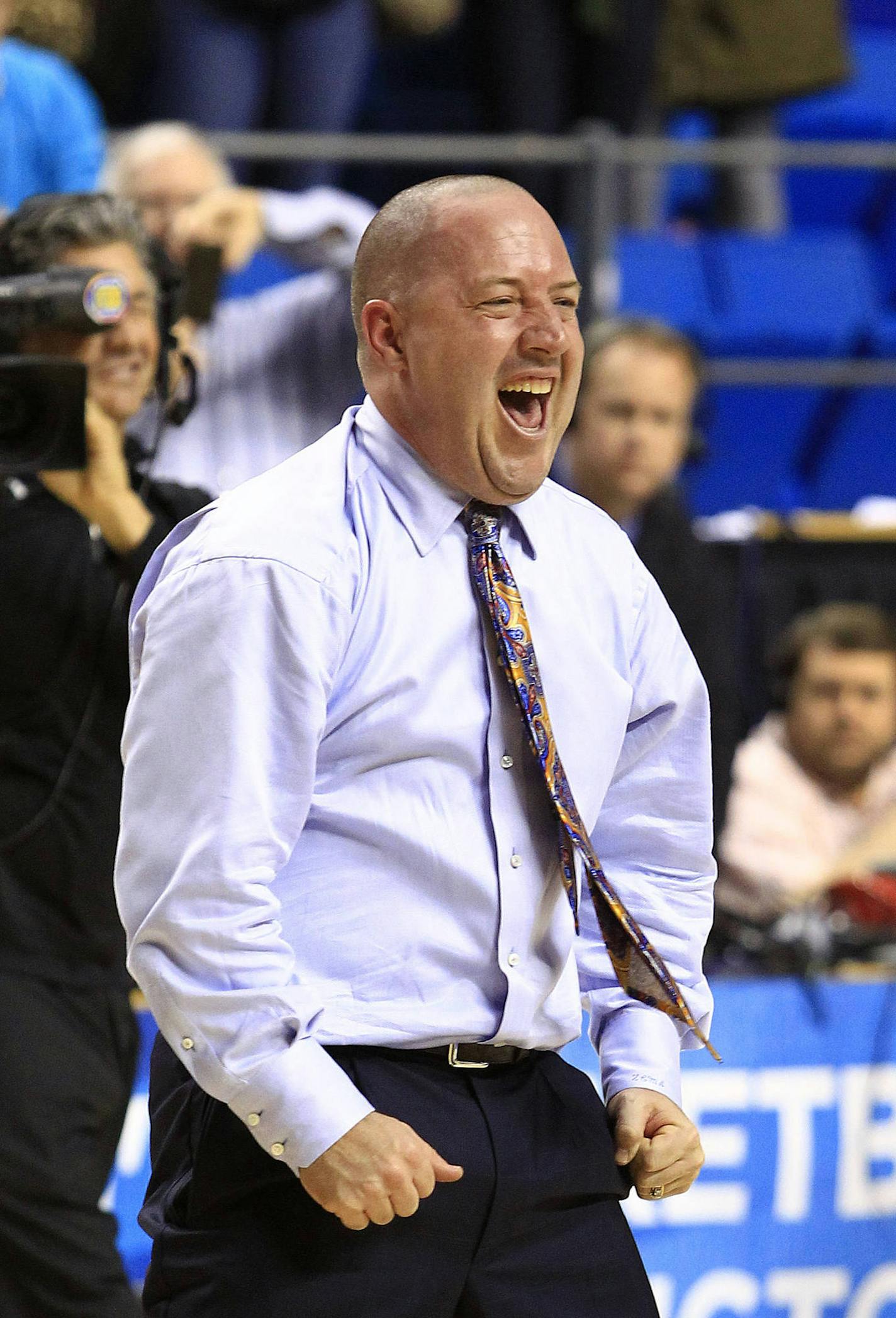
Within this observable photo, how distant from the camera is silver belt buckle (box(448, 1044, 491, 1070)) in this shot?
1.70 metres

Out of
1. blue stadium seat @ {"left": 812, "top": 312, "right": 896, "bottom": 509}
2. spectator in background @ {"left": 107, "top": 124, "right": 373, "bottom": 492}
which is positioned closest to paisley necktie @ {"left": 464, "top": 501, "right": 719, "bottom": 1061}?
spectator in background @ {"left": 107, "top": 124, "right": 373, "bottom": 492}

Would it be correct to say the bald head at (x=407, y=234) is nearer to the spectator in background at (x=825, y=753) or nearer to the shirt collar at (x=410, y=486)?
the shirt collar at (x=410, y=486)

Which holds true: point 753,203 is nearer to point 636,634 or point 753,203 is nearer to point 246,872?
point 636,634

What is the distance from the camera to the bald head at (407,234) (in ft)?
5.53

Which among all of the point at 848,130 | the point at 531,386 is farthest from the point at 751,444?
the point at 531,386

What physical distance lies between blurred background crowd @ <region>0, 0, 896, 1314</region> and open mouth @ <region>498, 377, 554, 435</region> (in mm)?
789

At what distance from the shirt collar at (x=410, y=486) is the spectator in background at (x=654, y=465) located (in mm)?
1699

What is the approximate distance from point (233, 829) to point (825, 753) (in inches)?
109

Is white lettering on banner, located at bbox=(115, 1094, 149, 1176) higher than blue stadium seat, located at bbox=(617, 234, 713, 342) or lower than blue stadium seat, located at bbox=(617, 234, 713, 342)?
lower

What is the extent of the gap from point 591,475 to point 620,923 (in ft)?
6.47

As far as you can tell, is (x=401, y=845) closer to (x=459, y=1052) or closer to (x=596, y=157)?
(x=459, y=1052)

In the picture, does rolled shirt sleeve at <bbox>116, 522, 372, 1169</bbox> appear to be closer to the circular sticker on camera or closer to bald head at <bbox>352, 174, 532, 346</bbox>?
bald head at <bbox>352, 174, 532, 346</bbox>

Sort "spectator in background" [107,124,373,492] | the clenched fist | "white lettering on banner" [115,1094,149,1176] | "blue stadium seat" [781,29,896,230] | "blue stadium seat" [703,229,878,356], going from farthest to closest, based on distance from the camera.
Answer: "blue stadium seat" [781,29,896,230] < "blue stadium seat" [703,229,878,356] < "spectator in background" [107,124,373,492] < "white lettering on banner" [115,1094,149,1176] < the clenched fist

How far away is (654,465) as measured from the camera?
3.62m
